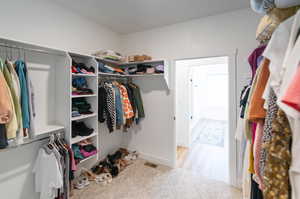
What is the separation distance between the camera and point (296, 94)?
41cm

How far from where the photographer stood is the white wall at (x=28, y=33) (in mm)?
1527

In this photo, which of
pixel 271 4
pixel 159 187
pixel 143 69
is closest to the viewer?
pixel 271 4

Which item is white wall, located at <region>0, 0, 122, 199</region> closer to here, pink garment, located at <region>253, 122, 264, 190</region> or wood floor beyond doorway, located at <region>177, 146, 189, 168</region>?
pink garment, located at <region>253, 122, 264, 190</region>

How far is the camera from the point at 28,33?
66.1 inches

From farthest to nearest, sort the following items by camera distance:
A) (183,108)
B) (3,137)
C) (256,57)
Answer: (183,108)
(3,137)
(256,57)

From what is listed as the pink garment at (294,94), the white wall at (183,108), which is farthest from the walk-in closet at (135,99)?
the white wall at (183,108)

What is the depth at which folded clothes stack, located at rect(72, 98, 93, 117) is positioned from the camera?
1936mm

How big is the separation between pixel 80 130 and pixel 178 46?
2.14m

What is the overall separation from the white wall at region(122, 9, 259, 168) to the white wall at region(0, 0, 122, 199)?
122cm

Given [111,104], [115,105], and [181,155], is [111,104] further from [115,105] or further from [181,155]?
[181,155]

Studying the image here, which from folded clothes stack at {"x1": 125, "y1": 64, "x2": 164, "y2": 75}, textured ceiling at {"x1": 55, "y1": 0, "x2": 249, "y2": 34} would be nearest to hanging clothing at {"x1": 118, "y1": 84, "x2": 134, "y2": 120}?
folded clothes stack at {"x1": 125, "y1": 64, "x2": 164, "y2": 75}

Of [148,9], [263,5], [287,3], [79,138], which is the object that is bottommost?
[79,138]

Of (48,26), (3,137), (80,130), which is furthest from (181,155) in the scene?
(48,26)

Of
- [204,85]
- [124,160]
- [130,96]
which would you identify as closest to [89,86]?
[130,96]
